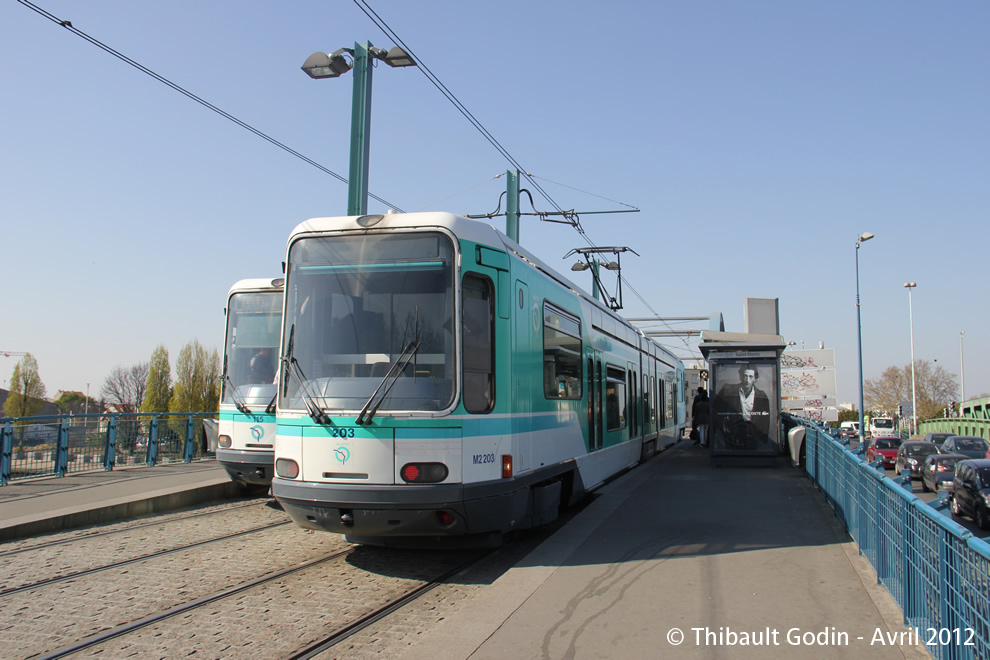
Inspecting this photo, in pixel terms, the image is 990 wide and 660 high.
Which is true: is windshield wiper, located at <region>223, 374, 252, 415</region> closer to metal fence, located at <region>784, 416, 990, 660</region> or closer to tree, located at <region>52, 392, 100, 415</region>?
metal fence, located at <region>784, 416, 990, 660</region>

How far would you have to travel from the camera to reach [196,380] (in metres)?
67.4

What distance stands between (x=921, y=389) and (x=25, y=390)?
97.7 metres

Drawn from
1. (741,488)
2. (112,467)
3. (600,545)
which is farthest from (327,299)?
(112,467)

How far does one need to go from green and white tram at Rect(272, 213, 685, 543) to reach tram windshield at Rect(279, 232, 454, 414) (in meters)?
0.01

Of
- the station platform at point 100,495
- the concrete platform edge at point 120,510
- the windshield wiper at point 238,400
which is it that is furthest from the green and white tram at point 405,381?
the station platform at point 100,495

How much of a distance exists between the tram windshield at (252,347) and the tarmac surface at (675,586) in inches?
82.6

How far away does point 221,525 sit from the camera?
9.66 m

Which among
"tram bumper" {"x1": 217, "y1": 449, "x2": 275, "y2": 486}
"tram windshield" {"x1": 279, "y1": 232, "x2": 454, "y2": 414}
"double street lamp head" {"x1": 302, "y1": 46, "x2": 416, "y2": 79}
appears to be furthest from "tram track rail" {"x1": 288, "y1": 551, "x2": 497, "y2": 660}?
"double street lamp head" {"x1": 302, "y1": 46, "x2": 416, "y2": 79}

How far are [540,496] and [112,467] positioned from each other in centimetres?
1099

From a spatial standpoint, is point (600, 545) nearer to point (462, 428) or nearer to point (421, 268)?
point (462, 428)

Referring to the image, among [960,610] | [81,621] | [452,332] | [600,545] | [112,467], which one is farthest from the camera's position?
[112,467]

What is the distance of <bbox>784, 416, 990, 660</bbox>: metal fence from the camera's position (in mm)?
3482

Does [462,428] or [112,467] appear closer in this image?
[462,428]

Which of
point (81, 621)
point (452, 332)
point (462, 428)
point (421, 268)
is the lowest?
point (81, 621)
